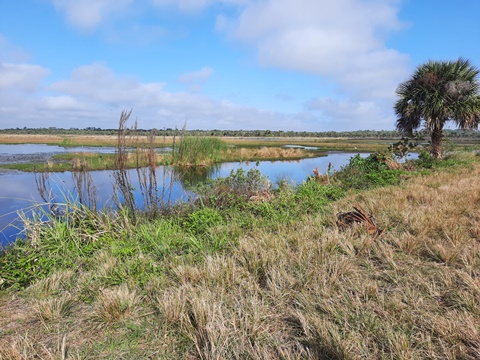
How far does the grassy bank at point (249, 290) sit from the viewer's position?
2.24 meters

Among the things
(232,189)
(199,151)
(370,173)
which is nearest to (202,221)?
(232,189)

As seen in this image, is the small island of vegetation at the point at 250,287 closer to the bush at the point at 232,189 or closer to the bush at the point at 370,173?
the bush at the point at 232,189

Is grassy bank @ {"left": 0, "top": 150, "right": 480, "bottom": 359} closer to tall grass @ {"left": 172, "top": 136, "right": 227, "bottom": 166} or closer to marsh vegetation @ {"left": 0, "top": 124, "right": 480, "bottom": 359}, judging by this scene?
marsh vegetation @ {"left": 0, "top": 124, "right": 480, "bottom": 359}

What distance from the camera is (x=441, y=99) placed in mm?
14414

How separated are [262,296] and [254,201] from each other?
4428 millimetres

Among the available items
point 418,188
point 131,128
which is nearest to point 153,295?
point 131,128

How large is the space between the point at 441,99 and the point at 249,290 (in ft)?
Result: 52.0

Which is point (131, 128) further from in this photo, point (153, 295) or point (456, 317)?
point (456, 317)

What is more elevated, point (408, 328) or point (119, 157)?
point (119, 157)

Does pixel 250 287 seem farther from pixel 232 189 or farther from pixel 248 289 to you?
pixel 232 189

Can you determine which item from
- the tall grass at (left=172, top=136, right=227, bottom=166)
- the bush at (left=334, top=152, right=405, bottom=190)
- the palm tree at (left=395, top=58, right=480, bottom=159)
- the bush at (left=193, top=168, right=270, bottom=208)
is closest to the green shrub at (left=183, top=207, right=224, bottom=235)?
the bush at (left=193, top=168, right=270, bottom=208)

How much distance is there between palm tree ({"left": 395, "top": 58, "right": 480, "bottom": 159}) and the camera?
14.4 m

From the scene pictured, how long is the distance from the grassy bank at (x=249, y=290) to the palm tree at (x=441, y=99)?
11153 mm

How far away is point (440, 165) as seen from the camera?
13.1m
